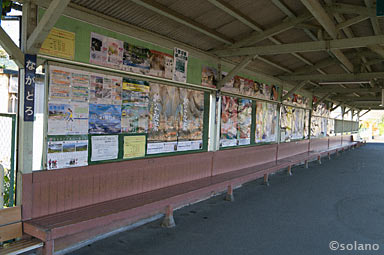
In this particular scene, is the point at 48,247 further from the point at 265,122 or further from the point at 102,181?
the point at 265,122

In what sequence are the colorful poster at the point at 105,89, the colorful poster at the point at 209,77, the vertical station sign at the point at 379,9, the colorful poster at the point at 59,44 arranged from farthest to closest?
the colorful poster at the point at 209,77, the vertical station sign at the point at 379,9, the colorful poster at the point at 105,89, the colorful poster at the point at 59,44

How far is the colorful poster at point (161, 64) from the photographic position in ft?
15.6

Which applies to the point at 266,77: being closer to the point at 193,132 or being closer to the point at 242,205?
the point at 193,132

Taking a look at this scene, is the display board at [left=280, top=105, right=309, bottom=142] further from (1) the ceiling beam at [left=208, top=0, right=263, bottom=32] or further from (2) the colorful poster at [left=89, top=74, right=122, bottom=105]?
(2) the colorful poster at [left=89, top=74, right=122, bottom=105]

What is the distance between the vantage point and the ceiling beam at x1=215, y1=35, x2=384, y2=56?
5164 mm

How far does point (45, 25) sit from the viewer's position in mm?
3020

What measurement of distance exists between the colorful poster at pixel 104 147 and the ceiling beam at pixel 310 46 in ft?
9.81

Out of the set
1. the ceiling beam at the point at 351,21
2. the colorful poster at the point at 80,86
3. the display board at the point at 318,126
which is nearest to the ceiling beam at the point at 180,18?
the colorful poster at the point at 80,86

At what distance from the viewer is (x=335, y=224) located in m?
4.74

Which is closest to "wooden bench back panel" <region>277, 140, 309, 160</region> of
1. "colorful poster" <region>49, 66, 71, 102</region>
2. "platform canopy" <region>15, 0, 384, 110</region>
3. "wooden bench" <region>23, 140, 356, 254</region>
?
"platform canopy" <region>15, 0, 384, 110</region>

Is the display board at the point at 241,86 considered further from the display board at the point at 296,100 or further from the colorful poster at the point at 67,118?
the colorful poster at the point at 67,118

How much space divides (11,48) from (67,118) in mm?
984

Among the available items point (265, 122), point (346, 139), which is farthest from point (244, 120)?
point (346, 139)

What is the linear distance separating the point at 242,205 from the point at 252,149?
2.61m
